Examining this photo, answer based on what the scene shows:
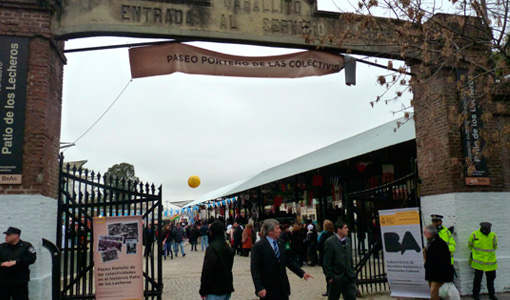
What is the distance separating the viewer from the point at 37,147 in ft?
29.2

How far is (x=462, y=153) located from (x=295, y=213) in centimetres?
1884

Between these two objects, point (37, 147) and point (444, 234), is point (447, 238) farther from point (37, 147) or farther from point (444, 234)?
point (37, 147)

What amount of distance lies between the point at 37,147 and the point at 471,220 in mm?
9187

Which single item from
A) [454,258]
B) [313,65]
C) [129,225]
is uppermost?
[313,65]

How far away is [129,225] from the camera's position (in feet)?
29.6

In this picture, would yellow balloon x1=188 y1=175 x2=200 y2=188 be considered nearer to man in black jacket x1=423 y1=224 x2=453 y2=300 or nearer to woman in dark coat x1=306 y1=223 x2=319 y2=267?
woman in dark coat x1=306 y1=223 x2=319 y2=267

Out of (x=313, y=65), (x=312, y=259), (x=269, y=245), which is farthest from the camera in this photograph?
(x=312, y=259)

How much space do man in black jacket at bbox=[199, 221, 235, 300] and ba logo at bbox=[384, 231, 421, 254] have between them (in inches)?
198

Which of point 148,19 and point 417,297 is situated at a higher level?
point 148,19

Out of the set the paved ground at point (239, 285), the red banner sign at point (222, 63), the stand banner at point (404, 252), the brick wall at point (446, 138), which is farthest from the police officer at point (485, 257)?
the red banner sign at point (222, 63)

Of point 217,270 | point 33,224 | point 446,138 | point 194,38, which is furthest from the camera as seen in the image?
point 446,138

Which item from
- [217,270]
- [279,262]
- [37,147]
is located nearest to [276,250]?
[279,262]

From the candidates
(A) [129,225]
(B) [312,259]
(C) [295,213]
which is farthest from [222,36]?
(C) [295,213]

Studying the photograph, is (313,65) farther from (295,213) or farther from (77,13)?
(295,213)
